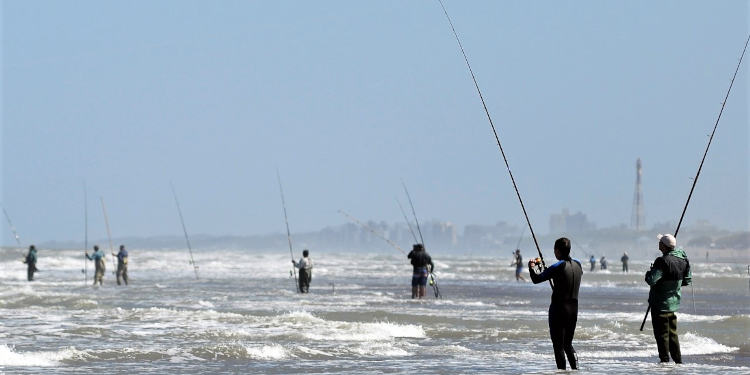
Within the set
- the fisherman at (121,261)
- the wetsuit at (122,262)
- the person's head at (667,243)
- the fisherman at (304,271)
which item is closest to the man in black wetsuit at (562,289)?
the person's head at (667,243)

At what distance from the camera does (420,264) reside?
24875mm

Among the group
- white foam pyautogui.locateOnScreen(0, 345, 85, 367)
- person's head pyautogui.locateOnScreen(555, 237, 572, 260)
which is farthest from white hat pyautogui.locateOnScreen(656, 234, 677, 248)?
white foam pyautogui.locateOnScreen(0, 345, 85, 367)

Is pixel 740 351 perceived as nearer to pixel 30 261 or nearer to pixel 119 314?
pixel 119 314

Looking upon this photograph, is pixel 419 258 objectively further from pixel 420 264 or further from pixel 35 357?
pixel 35 357

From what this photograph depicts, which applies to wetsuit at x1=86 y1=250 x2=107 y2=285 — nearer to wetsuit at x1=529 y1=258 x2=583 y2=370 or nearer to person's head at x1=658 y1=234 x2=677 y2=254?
person's head at x1=658 y1=234 x2=677 y2=254

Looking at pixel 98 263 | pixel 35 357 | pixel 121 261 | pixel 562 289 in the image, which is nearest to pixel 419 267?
pixel 98 263

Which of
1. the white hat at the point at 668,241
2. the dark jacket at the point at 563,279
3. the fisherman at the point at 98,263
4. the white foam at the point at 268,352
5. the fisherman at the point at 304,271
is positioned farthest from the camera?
the fisherman at the point at 98,263

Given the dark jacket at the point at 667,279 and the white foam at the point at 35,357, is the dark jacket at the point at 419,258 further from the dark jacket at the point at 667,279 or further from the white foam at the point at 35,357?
the dark jacket at the point at 667,279

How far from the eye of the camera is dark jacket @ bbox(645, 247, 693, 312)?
401 inches

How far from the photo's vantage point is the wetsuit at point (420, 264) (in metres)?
24.8

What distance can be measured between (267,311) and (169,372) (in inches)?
359

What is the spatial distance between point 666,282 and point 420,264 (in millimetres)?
14694

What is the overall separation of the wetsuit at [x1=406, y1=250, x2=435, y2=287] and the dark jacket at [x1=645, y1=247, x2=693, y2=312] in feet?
46.9

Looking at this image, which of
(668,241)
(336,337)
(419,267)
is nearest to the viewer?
A: (668,241)
